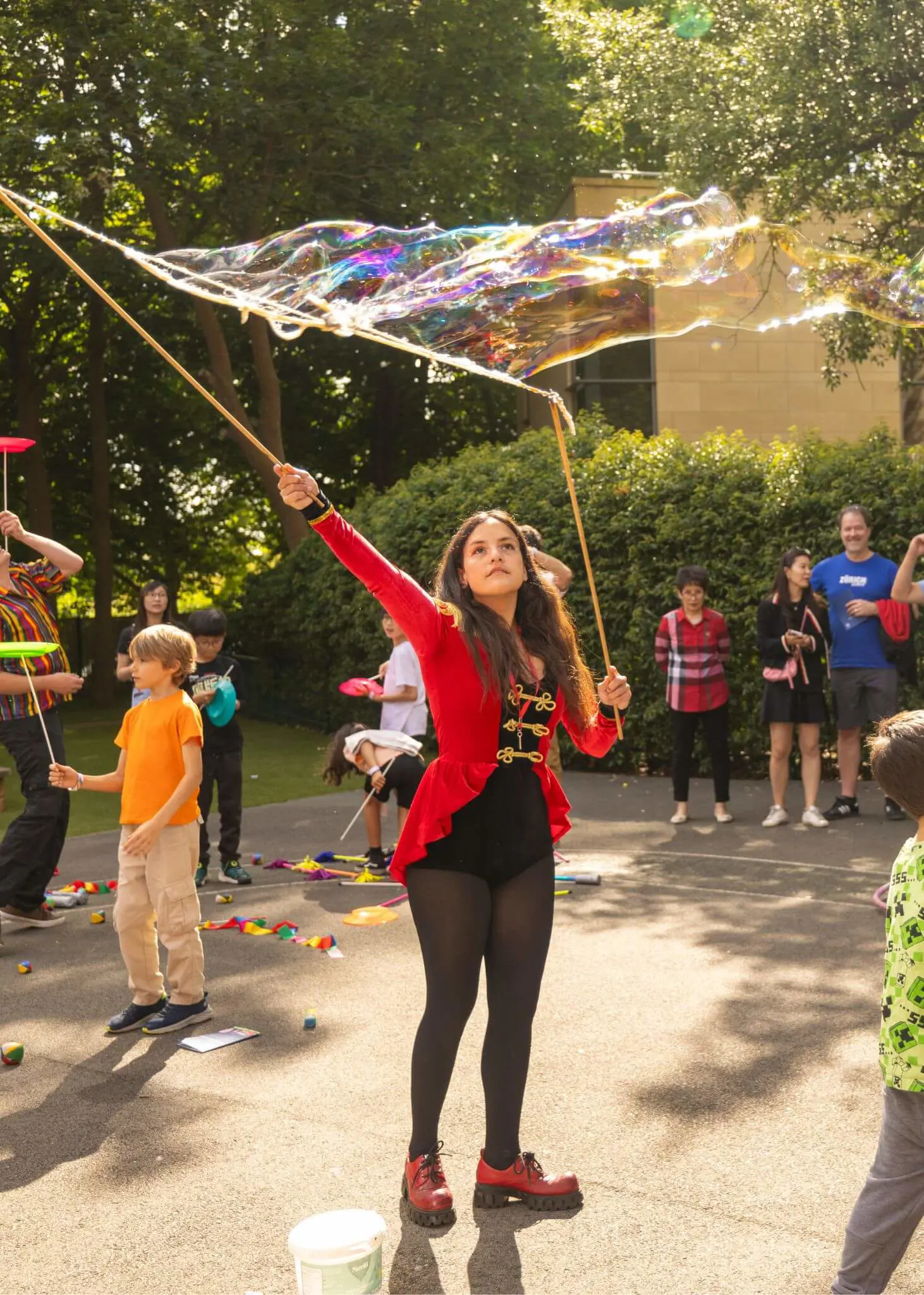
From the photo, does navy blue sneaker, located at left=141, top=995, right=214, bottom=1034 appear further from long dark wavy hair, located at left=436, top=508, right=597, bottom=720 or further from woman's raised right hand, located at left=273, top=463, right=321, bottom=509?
woman's raised right hand, located at left=273, top=463, right=321, bottom=509

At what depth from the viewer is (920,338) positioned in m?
14.7

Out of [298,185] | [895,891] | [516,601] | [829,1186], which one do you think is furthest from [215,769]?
[298,185]

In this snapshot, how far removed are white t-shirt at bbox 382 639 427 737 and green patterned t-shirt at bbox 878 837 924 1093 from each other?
615cm

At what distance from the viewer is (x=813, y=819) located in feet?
32.1

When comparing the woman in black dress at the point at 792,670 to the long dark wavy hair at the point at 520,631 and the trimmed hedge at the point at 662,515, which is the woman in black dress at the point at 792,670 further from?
the long dark wavy hair at the point at 520,631

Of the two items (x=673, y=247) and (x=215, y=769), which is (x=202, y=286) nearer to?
(x=673, y=247)

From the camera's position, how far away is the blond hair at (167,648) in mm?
5816

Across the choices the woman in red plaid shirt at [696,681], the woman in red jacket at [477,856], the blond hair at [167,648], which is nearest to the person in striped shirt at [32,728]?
the blond hair at [167,648]

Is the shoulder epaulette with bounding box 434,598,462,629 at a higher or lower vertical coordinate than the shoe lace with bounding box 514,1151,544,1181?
higher

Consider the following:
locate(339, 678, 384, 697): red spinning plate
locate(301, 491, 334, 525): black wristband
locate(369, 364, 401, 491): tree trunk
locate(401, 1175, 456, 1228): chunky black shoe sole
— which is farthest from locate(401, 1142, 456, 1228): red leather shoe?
locate(369, 364, 401, 491): tree trunk

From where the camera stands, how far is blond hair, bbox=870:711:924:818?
3029mm

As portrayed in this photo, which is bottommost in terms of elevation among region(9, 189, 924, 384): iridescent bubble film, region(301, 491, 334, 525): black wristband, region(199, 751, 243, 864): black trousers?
region(199, 751, 243, 864): black trousers

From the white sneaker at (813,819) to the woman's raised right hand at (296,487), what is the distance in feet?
22.7

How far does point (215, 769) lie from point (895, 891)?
21.0ft
